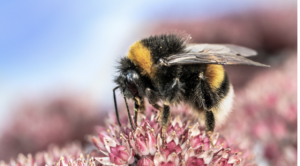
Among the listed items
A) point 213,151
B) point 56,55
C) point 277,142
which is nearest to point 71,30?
point 56,55

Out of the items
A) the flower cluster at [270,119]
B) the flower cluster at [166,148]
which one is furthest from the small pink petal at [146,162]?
the flower cluster at [270,119]

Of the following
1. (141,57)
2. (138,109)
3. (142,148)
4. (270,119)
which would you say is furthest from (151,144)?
(270,119)

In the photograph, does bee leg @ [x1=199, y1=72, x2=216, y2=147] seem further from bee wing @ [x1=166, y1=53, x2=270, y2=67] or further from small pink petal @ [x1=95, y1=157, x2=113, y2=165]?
small pink petal @ [x1=95, y1=157, x2=113, y2=165]

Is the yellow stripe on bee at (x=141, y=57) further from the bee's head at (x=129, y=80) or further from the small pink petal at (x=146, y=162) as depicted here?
the small pink petal at (x=146, y=162)

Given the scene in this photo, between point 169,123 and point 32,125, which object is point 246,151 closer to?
point 169,123

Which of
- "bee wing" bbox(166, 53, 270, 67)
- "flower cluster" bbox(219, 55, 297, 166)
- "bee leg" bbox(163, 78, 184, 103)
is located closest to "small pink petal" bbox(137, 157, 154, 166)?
"bee leg" bbox(163, 78, 184, 103)

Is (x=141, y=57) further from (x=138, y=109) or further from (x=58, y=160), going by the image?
(x=58, y=160)
